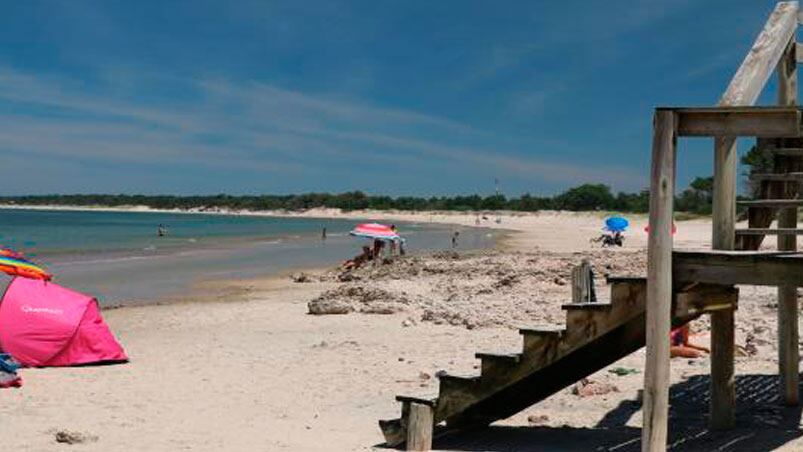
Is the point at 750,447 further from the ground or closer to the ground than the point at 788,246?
closer to the ground

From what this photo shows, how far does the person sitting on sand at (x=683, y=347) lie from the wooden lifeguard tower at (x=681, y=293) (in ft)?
7.62

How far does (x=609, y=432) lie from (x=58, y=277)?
80.4 ft

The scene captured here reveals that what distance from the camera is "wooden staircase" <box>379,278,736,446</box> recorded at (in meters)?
6.35

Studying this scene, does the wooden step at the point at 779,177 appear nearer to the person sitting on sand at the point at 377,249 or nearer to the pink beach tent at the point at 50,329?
the pink beach tent at the point at 50,329

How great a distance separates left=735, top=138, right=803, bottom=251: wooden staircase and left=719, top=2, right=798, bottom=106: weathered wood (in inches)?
37.9

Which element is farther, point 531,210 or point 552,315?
point 531,210

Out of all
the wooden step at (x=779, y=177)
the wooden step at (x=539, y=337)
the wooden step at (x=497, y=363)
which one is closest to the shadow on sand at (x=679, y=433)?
the wooden step at (x=497, y=363)

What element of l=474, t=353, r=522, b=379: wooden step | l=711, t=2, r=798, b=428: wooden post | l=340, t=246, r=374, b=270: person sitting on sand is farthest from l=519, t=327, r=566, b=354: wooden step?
l=340, t=246, r=374, b=270: person sitting on sand

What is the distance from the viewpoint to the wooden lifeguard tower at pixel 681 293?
5488 millimetres

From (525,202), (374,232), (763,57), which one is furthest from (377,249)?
(525,202)

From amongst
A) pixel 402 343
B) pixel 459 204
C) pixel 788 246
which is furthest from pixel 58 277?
pixel 459 204

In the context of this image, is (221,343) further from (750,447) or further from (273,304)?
(750,447)

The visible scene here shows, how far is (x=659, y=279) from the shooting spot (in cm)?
559

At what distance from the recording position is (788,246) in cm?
778
